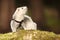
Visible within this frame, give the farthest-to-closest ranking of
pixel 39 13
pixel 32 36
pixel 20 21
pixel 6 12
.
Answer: pixel 39 13, pixel 6 12, pixel 20 21, pixel 32 36

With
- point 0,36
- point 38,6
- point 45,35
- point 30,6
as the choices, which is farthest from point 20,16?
point 30,6

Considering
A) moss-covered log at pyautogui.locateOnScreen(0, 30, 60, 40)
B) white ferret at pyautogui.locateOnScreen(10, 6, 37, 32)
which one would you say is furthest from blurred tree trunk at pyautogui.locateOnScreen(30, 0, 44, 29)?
moss-covered log at pyautogui.locateOnScreen(0, 30, 60, 40)

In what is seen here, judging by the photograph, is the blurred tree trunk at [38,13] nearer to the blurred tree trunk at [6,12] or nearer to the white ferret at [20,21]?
the blurred tree trunk at [6,12]

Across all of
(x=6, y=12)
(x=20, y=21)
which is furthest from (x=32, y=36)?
(x=6, y=12)

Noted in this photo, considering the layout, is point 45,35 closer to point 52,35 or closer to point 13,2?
point 52,35

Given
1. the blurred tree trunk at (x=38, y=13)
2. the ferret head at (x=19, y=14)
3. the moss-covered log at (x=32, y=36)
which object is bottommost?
the blurred tree trunk at (x=38, y=13)

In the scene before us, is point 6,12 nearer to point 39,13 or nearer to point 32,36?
point 39,13

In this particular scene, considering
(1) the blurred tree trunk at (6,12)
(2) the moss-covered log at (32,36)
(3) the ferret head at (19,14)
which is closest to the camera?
(2) the moss-covered log at (32,36)

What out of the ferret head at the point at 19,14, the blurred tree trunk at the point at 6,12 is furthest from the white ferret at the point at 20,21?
the blurred tree trunk at the point at 6,12

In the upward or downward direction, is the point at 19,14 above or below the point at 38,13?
above
